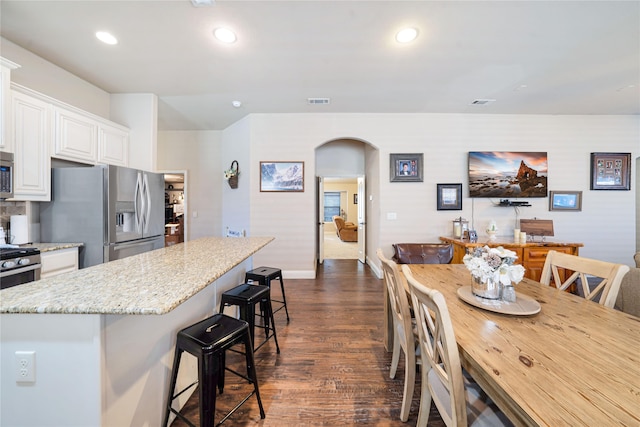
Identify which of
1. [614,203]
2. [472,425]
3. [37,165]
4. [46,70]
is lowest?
[472,425]

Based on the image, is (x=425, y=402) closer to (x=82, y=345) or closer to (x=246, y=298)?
(x=246, y=298)

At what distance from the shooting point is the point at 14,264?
1940 millimetres

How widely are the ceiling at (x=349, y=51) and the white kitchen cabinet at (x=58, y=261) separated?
2.06 metres

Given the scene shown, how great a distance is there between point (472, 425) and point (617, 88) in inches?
→ 189

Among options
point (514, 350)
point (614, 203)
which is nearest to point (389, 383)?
point (514, 350)

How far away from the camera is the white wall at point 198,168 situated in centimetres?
515

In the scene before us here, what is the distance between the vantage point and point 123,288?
1.08m

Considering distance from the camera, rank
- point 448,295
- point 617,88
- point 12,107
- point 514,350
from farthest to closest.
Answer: point 617,88 → point 12,107 → point 448,295 → point 514,350

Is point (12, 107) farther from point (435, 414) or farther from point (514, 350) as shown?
point (435, 414)

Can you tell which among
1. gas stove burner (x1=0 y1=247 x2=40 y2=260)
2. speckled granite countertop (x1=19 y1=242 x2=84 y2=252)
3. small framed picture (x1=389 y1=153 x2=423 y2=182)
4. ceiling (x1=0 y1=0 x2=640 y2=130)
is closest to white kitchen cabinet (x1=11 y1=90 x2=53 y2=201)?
speckled granite countertop (x1=19 y1=242 x2=84 y2=252)

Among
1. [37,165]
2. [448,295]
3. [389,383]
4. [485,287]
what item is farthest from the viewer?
[37,165]

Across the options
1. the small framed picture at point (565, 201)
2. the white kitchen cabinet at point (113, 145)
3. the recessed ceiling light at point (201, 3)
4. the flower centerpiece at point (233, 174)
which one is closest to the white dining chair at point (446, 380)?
the recessed ceiling light at point (201, 3)

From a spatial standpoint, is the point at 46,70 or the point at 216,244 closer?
the point at 216,244

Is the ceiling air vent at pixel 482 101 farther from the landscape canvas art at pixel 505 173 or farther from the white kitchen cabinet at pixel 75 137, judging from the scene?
the white kitchen cabinet at pixel 75 137
